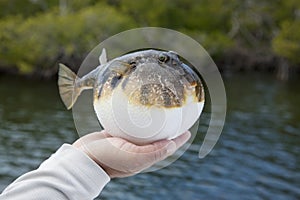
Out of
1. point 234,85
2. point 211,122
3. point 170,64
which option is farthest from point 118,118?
point 234,85

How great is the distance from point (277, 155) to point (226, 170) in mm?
1497

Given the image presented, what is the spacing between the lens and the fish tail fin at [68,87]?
1251 millimetres

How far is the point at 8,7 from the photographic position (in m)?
23.8

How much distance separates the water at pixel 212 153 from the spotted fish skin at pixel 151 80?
311cm

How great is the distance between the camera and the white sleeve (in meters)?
0.97

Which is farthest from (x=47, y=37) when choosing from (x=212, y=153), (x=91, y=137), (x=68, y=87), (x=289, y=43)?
(x=91, y=137)

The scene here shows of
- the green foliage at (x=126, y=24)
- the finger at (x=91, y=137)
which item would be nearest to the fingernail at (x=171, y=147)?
the finger at (x=91, y=137)

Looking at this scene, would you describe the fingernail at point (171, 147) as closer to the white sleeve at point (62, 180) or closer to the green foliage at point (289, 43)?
the white sleeve at point (62, 180)

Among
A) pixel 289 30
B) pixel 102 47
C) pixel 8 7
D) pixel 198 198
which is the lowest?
pixel 102 47

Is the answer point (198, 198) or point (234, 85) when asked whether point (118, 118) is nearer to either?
point (198, 198)

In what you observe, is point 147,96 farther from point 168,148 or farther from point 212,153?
point 212,153

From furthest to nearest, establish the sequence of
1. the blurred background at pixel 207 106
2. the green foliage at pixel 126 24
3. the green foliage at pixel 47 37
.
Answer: the green foliage at pixel 126 24
the green foliage at pixel 47 37
the blurred background at pixel 207 106

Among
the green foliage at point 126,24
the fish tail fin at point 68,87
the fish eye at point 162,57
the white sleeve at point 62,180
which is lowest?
the white sleeve at point 62,180

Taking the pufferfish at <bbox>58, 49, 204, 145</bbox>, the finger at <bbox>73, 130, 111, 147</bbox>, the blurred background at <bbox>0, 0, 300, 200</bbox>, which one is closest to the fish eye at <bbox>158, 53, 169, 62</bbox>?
the pufferfish at <bbox>58, 49, 204, 145</bbox>
